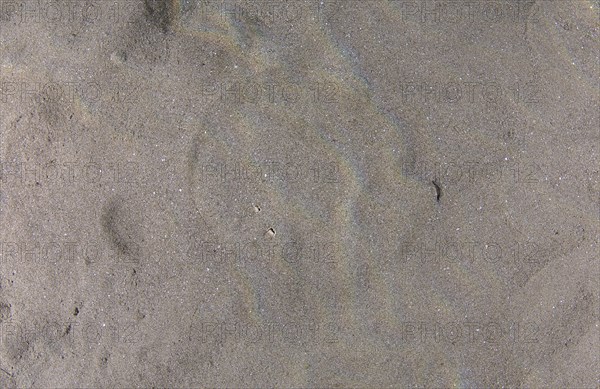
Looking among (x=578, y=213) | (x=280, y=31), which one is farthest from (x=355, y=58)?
(x=578, y=213)

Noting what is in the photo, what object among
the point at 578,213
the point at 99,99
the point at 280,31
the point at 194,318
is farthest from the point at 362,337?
the point at 99,99

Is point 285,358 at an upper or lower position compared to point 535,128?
lower

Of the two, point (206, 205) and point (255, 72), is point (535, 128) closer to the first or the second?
point (255, 72)

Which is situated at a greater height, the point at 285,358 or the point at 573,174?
the point at 573,174

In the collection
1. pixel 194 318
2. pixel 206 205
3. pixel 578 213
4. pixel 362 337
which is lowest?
pixel 194 318

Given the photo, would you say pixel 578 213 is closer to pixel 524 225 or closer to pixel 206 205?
pixel 524 225

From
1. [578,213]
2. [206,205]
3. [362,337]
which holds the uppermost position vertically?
[578,213]
